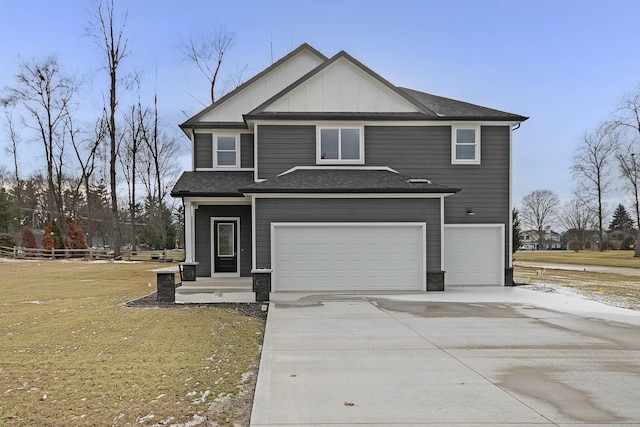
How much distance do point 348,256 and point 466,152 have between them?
590 cm

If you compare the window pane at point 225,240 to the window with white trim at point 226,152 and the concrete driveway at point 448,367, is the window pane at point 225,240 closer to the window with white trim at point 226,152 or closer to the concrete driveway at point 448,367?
the window with white trim at point 226,152

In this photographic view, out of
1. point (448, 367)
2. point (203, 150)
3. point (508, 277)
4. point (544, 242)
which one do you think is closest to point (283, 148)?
point (203, 150)

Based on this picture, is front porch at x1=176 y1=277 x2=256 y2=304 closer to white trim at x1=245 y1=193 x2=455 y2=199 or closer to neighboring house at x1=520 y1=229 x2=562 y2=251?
white trim at x1=245 y1=193 x2=455 y2=199

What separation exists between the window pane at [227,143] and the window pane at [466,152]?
823 cm

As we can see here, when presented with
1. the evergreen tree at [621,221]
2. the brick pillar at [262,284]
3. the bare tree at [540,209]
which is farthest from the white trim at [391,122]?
the evergreen tree at [621,221]

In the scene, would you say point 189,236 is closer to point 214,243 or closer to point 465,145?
point 214,243

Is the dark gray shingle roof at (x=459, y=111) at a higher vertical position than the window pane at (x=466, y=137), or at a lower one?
higher

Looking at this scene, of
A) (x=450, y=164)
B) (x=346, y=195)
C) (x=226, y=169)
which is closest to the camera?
(x=346, y=195)

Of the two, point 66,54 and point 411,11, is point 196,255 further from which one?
point 66,54

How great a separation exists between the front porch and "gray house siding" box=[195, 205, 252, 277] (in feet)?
1.68

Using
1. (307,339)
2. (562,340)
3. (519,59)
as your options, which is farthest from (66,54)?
(562,340)

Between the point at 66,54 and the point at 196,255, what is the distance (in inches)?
1080

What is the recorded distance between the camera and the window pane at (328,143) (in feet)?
47.2

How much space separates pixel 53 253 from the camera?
31219 millimetres
